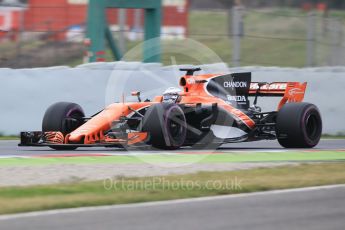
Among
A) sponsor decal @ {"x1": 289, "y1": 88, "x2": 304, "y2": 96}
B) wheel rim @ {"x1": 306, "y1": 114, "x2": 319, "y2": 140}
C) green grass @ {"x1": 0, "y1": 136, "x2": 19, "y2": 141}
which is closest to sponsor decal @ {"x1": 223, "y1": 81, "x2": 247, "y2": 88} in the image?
sponsor decal @ {"x1": 289, "y1": 88, "x2": 304, "y2": 96}

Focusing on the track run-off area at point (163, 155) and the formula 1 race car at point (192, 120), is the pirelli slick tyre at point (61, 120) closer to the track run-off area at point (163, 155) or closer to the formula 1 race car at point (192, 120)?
the formula 1 race car at point (192, 120)

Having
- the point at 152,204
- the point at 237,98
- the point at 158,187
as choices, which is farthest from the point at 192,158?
the point at 152,204

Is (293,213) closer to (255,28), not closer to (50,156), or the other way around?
(50,156)

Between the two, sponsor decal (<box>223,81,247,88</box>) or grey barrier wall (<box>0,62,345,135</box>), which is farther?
grey barrier wall (<box>0,62,345,135</box>)

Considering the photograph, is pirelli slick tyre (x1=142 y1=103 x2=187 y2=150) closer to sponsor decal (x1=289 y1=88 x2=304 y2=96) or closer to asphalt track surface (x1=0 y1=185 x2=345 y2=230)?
sponsor decal (x1=289 y1=88 x2=304 y2=96)

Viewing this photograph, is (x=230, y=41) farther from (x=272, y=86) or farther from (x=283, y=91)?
(x=283, y=91)

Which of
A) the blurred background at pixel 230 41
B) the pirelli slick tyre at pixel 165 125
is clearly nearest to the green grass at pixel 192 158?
the pirelli slick tyre at pixel 165 125

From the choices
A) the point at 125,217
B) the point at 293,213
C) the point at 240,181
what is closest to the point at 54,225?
the point at 125,217

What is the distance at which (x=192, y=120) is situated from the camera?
14008mm

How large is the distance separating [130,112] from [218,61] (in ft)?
19.5

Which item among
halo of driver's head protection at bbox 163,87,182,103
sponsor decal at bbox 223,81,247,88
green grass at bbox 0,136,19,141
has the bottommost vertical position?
green grass at bbox 0,136,19,141

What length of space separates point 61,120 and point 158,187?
4.51 m

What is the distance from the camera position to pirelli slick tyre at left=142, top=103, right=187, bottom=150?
42.8 feet

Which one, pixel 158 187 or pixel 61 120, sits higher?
pixel 61 120
